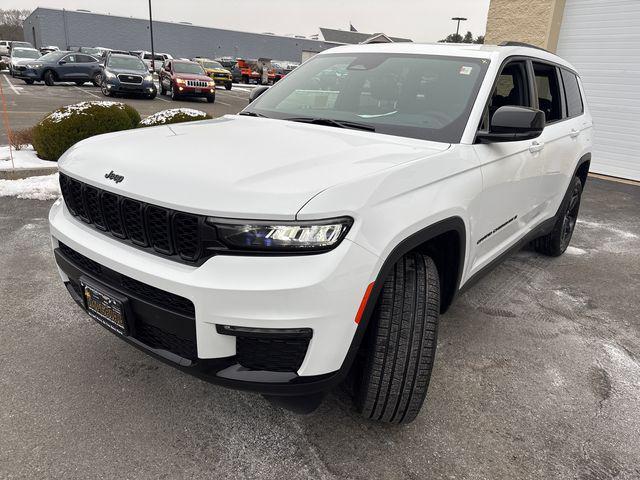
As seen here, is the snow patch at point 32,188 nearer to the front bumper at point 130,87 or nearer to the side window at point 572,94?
the side window at point 572,94

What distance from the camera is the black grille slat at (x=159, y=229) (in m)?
1.92

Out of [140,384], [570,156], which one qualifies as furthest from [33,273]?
[570,156]

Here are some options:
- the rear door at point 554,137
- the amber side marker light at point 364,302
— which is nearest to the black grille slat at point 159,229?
the amber side marker light at point 364,302

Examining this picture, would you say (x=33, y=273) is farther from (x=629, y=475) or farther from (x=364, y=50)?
(x=629, y=475)

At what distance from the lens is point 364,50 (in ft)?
11.5

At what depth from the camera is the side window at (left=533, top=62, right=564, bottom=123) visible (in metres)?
3.93

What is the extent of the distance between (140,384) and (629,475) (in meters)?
2.38

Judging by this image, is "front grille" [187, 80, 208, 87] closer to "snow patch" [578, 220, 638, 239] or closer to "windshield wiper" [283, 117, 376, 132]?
"snow patch" [578, 220, 638, 239]

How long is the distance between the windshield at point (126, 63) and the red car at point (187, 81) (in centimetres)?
114

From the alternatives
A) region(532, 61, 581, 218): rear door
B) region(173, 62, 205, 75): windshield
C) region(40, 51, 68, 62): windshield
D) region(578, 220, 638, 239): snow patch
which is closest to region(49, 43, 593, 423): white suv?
region(532, 61, 581, 218): rear door

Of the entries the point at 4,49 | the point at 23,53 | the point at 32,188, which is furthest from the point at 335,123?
the point at 4,49

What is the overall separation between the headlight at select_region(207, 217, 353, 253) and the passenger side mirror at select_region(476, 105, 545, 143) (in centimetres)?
125

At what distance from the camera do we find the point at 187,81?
767 inches

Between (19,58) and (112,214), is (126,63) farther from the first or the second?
(112,214)
